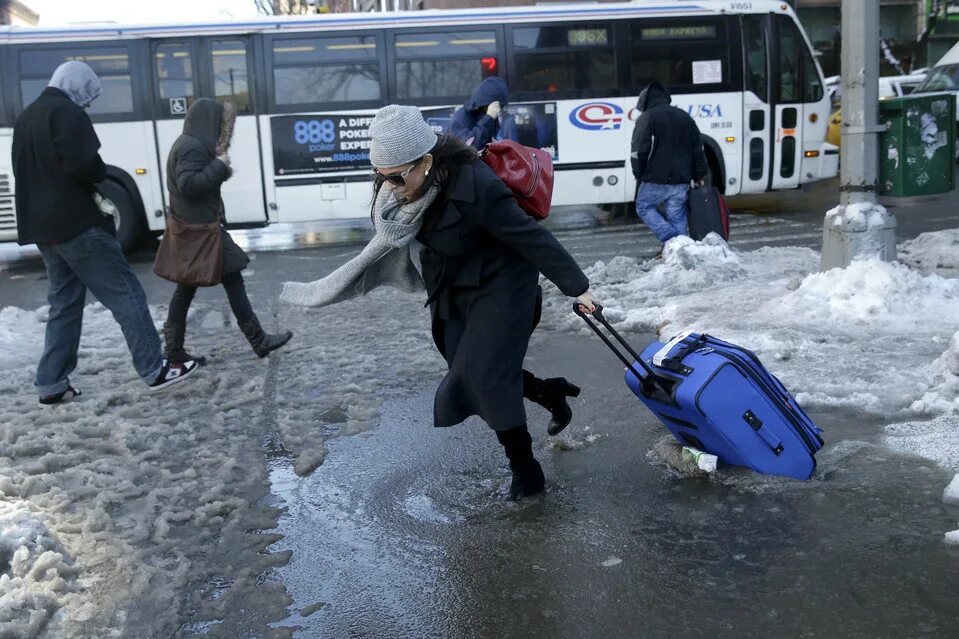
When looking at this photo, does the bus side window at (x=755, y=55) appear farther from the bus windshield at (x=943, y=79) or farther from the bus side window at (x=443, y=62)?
the bus windshield at (x=943, y=79)

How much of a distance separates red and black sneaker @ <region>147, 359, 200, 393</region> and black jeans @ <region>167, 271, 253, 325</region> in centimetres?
43

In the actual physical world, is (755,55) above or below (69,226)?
above

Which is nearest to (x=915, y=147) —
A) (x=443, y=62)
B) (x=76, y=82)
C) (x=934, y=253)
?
(x=934, y=253)

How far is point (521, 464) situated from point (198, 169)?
11.2ft

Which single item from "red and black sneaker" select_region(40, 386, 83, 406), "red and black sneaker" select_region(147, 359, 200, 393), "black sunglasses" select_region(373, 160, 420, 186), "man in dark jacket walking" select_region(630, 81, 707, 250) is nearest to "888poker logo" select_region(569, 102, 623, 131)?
"man in dark jacket walking" select_region(630, 81, 707, 250)

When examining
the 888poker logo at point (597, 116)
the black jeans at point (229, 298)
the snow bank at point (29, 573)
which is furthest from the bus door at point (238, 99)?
the snow bank at point (29, 573)

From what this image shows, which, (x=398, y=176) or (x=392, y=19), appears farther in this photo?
(x=392, y=19)

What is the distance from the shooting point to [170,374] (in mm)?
6195

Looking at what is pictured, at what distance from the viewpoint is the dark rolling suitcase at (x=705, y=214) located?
385 inches

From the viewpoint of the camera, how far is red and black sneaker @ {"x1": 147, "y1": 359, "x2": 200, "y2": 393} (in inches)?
242

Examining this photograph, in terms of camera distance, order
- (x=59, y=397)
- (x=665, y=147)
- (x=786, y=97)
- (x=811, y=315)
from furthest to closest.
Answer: (x=786, y=97)
(x=665, y=147)
(x=811, y=315)
(x=59, y=397)

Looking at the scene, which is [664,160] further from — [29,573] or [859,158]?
[29,573]

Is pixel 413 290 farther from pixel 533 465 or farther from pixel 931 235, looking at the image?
pixel 931 235

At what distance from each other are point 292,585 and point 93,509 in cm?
119
